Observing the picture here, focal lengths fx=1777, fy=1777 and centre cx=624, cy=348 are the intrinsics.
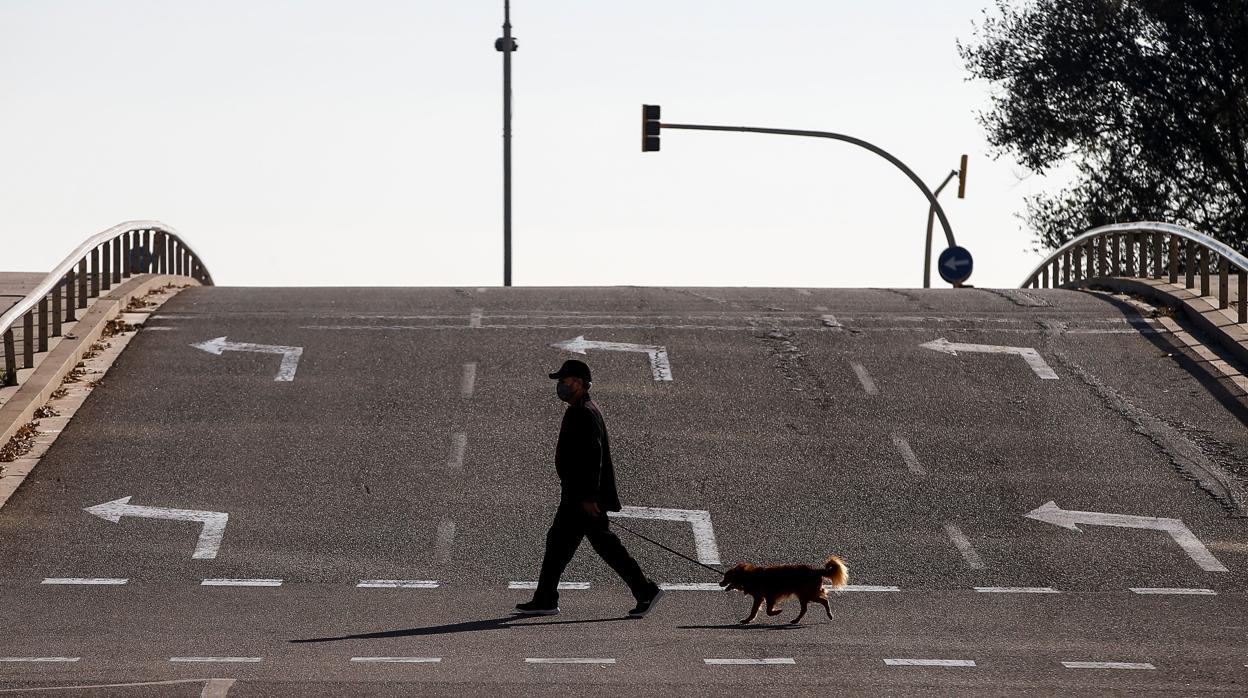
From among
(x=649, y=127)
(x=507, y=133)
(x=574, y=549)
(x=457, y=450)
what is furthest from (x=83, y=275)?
(x=507, y=133)

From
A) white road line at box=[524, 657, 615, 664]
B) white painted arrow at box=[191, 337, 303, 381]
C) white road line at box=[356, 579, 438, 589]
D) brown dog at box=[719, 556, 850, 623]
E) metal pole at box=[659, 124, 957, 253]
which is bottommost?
white road line at box=[356, 579, 438, 589]

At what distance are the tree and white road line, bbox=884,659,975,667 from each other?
32.1 meters

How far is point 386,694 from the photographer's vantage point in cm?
834

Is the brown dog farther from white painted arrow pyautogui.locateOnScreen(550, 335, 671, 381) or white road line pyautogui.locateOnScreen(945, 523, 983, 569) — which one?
white painted arrow pyautogui.locateOnScreen(550, 335, 671, 381)

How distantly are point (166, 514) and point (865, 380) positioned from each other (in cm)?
783

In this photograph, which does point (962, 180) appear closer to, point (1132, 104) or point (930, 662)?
point (1132, 104)

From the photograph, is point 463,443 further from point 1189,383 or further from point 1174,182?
point 1174,182

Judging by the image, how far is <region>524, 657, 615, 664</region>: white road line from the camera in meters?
9.42

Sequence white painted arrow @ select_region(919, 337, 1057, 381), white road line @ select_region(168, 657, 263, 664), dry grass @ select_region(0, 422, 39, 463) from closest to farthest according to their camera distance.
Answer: white road line @ select_region(168, 657, 263, 664) → dry grass @ select_region(0, 422, 39, 463) → white painted arrow @ select_region(919, 337, 1057, 381)

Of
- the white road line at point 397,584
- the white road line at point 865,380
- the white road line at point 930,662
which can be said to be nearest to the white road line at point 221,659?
the white road line at point 397,584

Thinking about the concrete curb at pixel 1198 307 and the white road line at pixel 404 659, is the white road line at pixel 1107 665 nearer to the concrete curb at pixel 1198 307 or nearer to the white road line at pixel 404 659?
the white road line at pixel 404 659

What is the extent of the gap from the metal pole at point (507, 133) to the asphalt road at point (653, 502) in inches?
910

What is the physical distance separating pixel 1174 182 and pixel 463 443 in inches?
1108

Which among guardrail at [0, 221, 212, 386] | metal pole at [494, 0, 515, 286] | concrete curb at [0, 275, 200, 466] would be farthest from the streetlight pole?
concrete curb at [0, 275, 200, 466]
